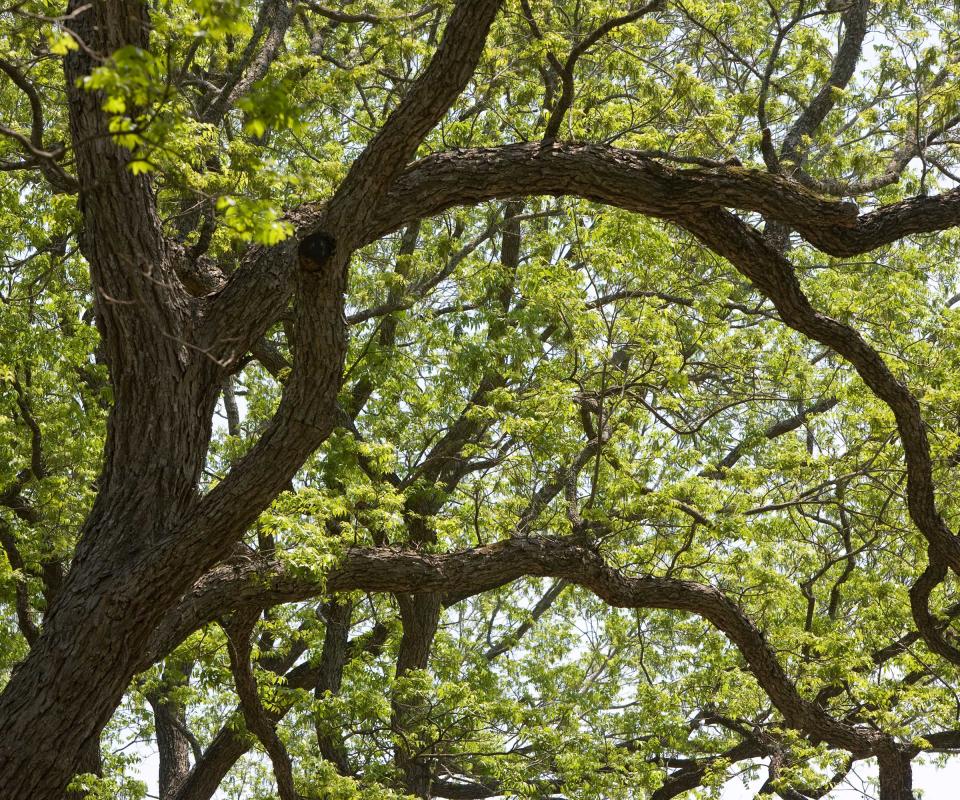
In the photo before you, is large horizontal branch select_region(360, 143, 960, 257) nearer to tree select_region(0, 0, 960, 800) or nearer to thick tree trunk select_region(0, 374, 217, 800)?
tree select_region(0, 0, 960, 800)

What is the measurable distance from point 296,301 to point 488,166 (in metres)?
1.47

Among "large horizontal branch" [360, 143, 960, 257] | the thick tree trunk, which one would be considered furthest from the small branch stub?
the thick tree trunk

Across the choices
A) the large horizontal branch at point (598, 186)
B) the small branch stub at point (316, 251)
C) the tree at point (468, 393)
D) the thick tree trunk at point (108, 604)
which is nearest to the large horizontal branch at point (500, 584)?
the tree at point (468, 393)

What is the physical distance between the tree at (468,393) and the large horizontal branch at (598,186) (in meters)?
0.02

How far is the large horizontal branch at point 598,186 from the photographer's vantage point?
573cm

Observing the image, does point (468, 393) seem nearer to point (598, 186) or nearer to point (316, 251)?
point (598, 186)

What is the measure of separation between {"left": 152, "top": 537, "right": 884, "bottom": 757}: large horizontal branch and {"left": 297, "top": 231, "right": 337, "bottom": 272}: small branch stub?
86.0 inches

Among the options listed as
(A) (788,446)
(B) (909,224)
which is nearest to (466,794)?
(A) (788,446)

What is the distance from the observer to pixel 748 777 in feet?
39.2

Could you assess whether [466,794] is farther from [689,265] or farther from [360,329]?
[689,265]

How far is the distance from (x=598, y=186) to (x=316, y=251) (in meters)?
1.83

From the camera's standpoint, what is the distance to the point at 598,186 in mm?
5828

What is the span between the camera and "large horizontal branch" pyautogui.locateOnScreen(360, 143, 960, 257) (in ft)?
18.8

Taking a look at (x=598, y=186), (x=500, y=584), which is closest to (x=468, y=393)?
(x=500, y=584)
